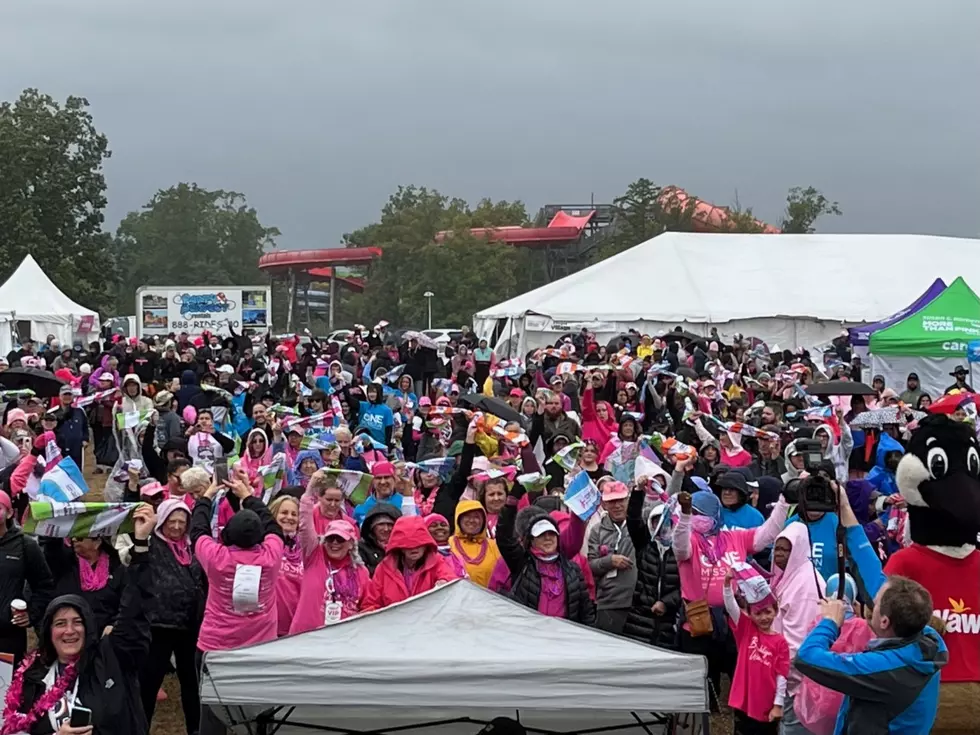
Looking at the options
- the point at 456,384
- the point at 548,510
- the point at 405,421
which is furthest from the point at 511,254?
the point at 548,510

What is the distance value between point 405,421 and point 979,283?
84.1 feet

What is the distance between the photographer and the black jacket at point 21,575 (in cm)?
650

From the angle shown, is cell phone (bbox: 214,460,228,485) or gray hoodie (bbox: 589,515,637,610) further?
cell phone (bbox: 214,460,228,485)

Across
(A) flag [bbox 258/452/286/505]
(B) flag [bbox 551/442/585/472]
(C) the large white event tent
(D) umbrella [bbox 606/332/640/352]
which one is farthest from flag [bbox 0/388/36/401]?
(C) the large white event tent

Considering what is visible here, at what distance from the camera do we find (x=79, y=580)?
665cm

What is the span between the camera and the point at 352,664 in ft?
14.9

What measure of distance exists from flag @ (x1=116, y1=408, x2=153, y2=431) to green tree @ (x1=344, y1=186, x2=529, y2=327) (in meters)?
47.2

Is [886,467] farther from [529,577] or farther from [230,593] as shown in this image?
[230,593]

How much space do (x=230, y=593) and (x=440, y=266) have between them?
56206 mm

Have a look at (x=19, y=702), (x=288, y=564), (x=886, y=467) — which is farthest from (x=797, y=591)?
(x=886, y=467)

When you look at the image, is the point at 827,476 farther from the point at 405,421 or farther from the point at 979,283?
the point at 979,283

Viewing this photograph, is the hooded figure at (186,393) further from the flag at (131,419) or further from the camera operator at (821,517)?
the camera operator at (821,517)

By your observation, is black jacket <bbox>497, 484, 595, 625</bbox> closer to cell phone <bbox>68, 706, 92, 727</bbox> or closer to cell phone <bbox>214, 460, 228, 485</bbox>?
cell phone <bbox>214, 460, 228, 485</bbox>

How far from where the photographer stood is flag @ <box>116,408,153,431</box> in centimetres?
1182
